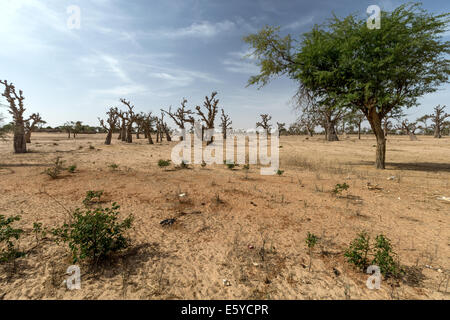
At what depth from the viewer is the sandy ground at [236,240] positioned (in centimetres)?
255

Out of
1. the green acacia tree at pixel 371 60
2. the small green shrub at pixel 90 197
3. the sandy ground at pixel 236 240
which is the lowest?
the sandy ground at pixel 236 240

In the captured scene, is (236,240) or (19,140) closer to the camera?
(236,240)

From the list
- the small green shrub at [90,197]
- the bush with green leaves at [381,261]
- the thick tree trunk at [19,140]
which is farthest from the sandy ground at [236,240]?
the thick tree trunk at [19,140]

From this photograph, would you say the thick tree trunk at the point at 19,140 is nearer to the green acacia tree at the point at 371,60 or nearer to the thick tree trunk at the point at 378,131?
the green acacia tree at the point at 371,60

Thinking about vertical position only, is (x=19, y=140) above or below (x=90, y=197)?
above

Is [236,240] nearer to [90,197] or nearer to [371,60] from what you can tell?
[90,197]

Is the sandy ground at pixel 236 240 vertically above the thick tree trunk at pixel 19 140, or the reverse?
the thick tree trunk at pixel 19 140

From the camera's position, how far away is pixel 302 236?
3.92 metres

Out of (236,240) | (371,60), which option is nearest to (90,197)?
(236,240)

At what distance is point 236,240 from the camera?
374 centimetres

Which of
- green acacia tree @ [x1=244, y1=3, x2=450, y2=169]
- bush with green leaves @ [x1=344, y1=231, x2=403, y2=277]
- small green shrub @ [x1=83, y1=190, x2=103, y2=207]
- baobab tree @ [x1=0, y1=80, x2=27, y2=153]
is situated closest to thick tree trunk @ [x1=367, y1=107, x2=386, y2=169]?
green acacia tree @ [x1=244, y1=3, x2=450, y2=169]

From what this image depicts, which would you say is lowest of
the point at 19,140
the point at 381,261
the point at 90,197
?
the point at 381,261
